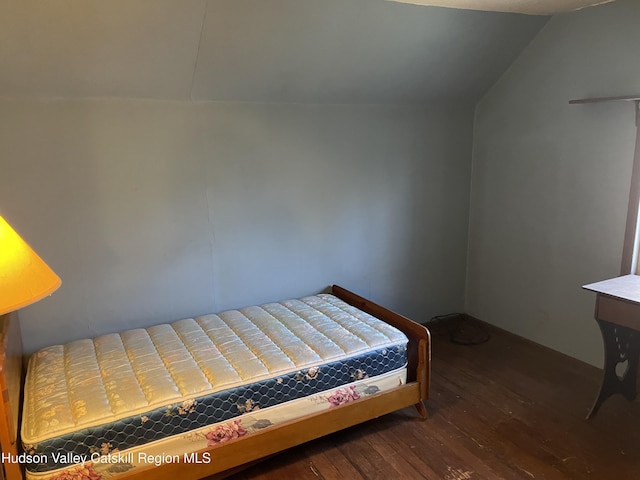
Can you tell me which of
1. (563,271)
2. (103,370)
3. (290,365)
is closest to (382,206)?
(563,271)

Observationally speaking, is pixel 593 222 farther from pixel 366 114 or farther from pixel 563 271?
pixel 366 114

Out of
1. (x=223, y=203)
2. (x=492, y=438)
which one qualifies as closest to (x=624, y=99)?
(x=492, y=438)

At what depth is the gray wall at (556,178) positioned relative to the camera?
9.19 feet

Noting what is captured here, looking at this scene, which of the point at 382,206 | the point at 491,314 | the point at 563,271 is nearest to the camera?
the point at 563,271

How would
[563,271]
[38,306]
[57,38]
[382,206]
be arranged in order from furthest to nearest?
[382,206]
[563,271]
[38,306]
[57,38]

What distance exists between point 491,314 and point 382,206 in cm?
126

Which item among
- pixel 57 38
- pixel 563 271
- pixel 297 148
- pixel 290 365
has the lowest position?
pixel 290 365

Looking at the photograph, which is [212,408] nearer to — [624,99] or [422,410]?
[422,410]

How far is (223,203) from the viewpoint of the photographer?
2885mm

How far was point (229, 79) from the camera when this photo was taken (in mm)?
2650

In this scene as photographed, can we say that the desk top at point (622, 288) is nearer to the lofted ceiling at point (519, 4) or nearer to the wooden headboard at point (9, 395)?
the lofted ceiling at point (519, 4)

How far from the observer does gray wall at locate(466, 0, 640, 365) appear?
2801 mm

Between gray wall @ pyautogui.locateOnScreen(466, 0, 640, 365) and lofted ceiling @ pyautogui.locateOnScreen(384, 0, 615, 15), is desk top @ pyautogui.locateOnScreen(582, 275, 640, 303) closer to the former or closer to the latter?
gray wall @ pyautogui.locateOnScreen(466, 0, 640, 365)

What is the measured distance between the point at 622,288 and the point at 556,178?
39.0 inches
